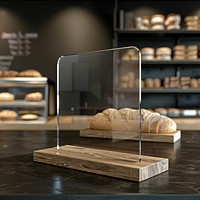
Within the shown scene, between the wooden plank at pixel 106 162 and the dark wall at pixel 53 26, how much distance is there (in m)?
3.12

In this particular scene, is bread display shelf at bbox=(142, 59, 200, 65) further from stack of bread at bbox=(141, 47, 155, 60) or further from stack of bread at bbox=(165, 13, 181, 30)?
stack of bread at bbox=(165, 13, 181, 30)

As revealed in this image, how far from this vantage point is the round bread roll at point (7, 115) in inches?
134

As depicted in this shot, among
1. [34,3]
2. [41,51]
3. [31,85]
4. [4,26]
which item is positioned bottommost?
[31,85]

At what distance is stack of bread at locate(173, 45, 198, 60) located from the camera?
370 centimetres

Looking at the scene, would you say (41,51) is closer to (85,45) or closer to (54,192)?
(85,45)

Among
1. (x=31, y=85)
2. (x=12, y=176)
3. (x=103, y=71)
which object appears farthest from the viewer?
(x=31, y=85)

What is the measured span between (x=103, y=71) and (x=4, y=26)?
304 centimetres

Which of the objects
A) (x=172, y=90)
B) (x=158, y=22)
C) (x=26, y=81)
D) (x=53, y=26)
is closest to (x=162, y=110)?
(x=172, y=90)

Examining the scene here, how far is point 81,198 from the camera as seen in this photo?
66 centimetres

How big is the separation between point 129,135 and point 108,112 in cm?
25

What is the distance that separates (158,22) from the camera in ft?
12.2

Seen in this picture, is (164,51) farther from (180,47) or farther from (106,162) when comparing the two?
(106,162)

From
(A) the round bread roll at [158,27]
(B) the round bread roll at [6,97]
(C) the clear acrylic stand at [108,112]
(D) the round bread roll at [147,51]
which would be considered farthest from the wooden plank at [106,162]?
(A) the round bread roll at [158,27]

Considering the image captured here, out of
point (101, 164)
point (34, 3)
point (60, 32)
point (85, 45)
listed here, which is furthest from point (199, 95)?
point (101, 164)
